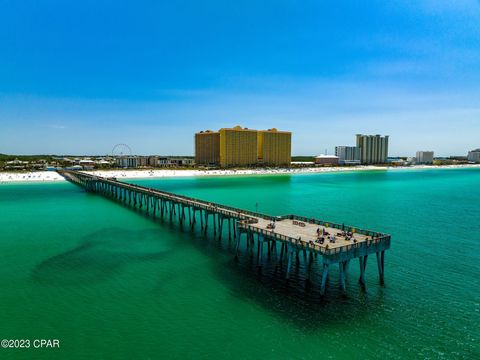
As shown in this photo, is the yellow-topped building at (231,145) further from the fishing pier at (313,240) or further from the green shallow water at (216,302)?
the green shallow water at (216,302)

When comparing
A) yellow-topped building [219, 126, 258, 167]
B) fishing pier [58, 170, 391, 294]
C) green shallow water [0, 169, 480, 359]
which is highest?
yellow-topped building [219, 126, 258, 167]

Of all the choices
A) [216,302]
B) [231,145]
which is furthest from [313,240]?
[231,145]

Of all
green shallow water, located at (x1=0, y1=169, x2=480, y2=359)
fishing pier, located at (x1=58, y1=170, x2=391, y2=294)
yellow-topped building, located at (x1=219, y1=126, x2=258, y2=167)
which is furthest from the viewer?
yellow-topped building, located at (x1=219, y1=126, x2=258, y2=167)

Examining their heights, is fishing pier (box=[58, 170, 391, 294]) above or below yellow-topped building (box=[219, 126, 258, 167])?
below

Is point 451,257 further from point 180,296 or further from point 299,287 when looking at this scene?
point 180,296

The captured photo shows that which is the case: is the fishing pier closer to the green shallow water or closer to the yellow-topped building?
the green shallow water

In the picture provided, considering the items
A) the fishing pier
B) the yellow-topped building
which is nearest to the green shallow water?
the fishing pier

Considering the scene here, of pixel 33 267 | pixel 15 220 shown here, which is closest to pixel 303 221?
pixel 33 267

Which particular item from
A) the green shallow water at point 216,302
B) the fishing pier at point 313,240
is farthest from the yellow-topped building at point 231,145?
the green shallow water at point 216,302
